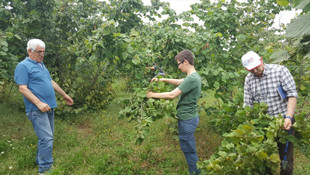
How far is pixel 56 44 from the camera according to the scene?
5.62 metres

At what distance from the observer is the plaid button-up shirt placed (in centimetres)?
237

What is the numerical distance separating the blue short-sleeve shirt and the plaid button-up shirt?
2.82m

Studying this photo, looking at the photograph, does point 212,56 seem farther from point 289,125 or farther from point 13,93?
point 13,93

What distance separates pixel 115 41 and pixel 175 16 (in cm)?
217

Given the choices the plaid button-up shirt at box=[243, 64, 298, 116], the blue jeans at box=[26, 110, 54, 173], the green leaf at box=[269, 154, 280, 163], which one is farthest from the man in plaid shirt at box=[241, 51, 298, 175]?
the blue jeans at box=[26, 110, 54, 173]

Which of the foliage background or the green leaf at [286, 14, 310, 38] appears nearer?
the green leaf at [286, 14, 310, 38]

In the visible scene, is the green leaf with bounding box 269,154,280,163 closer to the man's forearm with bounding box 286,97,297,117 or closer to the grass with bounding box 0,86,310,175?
the man's forearm with bounding box 286,97,297,117

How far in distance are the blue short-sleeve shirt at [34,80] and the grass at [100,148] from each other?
3.40ft

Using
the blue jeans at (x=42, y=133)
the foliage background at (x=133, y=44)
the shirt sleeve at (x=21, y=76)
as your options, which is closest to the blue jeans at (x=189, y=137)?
the foliage background at (x=133, y=44)

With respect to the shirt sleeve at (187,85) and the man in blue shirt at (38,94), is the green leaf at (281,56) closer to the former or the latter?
the shirt sleeve at (187,85)

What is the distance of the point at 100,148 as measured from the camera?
4.31m

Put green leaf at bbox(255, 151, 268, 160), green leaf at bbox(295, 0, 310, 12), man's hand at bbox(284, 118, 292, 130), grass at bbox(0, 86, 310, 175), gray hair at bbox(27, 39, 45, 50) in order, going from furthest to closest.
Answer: grass at bbox(0, 86, 310, 175) < gray hair at bbox(27, 39, 45, 50) < man's hand at bbox(284, 118, 292, 130) < green leaf at bbox(255, 151, 268, 160) < green leaf at bbox(295, 0, 310, 12)

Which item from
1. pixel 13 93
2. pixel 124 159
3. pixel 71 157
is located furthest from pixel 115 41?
pixel 13 93

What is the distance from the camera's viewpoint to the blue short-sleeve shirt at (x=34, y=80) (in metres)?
3.05
